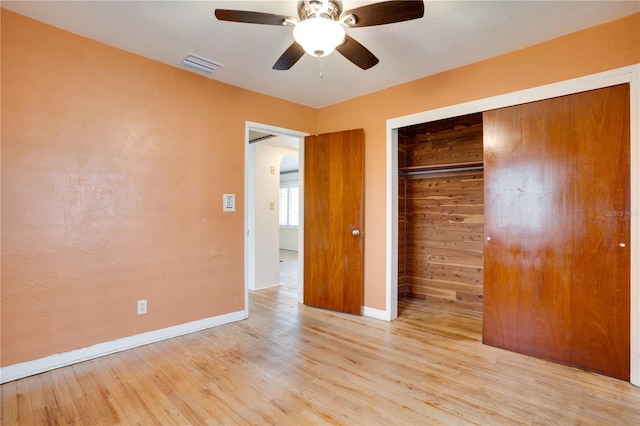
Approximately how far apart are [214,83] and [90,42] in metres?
1.08

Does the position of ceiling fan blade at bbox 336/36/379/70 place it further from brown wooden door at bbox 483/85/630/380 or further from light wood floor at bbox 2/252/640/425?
light wood floor at bbox 2/252/640/425

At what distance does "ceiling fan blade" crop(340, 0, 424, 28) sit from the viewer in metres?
1.66

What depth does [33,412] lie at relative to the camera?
1886 mm

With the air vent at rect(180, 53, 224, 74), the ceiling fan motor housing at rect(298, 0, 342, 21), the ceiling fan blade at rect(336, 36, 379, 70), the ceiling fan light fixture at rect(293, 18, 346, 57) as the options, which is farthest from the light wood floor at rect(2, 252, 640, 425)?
the air vent at rect(180, 53, 224, 74)

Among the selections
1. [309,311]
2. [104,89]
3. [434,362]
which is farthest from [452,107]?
[104,89]

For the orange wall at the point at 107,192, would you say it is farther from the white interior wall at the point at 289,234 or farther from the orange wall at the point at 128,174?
the white interior wall at the point at 289,234

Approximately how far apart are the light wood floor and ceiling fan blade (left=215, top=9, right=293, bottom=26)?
2365mm

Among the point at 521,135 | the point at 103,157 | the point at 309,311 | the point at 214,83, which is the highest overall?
the point at 214,83

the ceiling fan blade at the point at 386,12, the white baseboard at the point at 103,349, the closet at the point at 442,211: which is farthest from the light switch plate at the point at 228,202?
the closet at the point at 442,211

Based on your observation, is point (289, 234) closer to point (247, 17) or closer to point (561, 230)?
point (561, 230)

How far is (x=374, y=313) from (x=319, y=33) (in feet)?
9.72

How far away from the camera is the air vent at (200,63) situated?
2.83m

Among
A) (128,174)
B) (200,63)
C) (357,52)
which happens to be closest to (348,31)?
(357,52)

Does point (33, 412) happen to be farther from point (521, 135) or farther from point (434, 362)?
point (521, 135)
